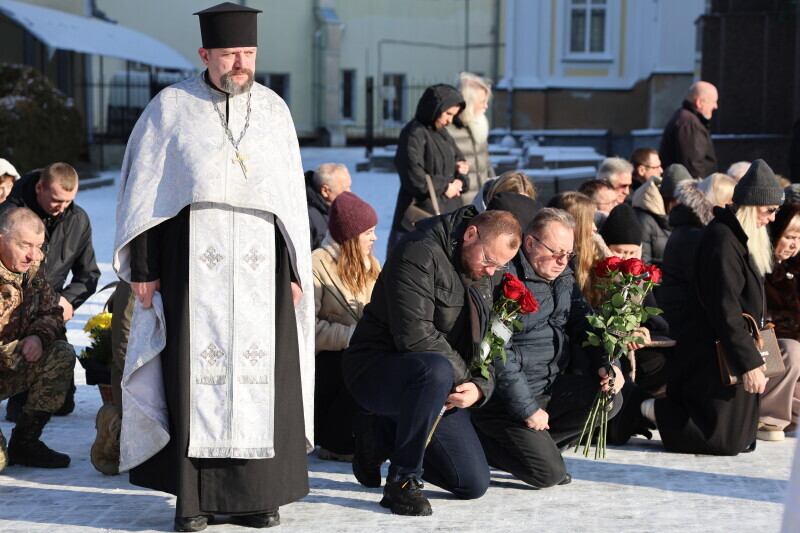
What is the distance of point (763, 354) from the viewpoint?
6.54 metres

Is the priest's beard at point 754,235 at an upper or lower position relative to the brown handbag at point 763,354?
upper

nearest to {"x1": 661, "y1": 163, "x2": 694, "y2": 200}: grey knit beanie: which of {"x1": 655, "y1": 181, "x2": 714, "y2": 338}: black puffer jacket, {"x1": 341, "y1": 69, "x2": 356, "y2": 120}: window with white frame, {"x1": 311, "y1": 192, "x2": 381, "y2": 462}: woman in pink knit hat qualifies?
{"x1": 655, "y1": 181, "x2": 714, "y2": 338}: black puffer jacket

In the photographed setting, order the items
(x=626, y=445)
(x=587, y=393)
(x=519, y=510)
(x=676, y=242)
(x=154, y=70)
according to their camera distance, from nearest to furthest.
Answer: (x=519, y=510) → (x=587, y=393) → (x=626, y=445) → (x=676, y=242) → (x=154, y=70)

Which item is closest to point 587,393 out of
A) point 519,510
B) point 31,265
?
point 519,510

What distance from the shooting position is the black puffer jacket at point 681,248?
7.49 meters

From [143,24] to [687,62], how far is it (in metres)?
17.4

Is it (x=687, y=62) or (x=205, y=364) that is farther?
(x=687, y=62)

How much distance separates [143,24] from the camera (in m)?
35.5

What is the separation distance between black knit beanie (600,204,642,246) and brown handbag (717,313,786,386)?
0.95 m

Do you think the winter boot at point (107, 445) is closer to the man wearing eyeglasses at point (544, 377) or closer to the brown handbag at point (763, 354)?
the man wearing eyeglasses at point (544, 377)

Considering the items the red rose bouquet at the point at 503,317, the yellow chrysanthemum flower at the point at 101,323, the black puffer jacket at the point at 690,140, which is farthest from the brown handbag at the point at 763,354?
the black puffer jacket at the point at 690,140

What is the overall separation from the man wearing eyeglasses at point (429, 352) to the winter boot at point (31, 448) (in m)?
1.51

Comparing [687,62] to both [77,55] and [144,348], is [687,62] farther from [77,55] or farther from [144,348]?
[144,348]

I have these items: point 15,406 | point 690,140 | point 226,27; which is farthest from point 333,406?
point 690,140
